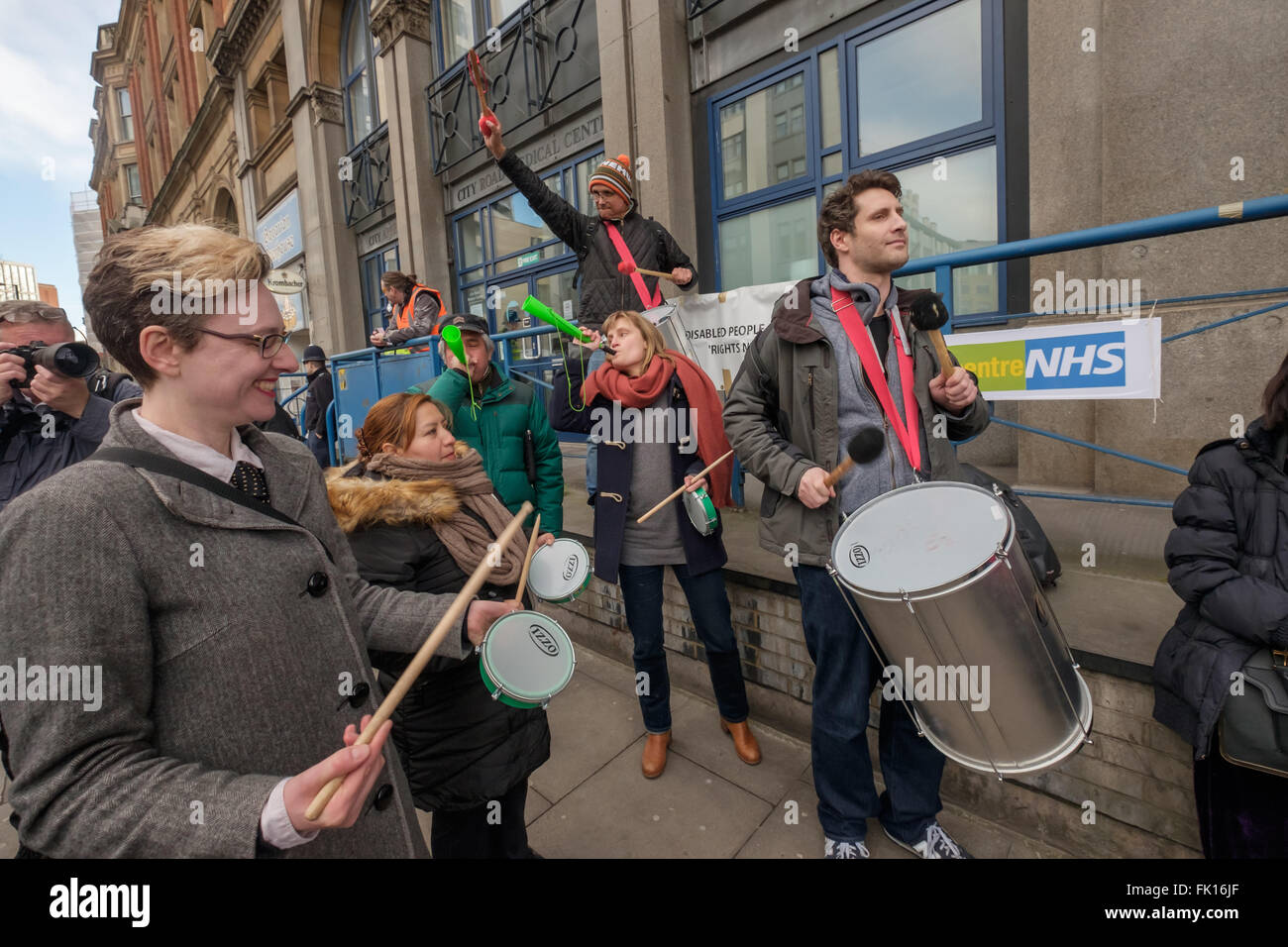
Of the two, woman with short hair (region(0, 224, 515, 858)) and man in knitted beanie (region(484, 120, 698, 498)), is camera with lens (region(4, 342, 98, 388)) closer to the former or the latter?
woman with short hair (region(0, 224, 515, 858))

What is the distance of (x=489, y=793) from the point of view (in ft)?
6.67

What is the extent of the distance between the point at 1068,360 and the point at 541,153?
7.73 metres

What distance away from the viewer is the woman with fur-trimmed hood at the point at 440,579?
6.40 feet

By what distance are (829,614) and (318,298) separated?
49.1 feet

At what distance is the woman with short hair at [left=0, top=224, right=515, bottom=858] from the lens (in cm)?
95

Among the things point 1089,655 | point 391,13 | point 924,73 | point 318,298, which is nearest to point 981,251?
point 1089,655

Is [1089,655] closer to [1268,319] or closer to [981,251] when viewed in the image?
[981,251]

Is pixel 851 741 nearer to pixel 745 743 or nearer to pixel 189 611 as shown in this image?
pixel 745 743

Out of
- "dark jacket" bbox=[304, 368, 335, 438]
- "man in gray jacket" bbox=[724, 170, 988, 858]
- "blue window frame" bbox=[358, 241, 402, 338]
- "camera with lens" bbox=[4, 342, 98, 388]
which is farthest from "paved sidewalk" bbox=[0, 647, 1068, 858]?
"blue window frame" bbox=[358, 241, 402, 338]

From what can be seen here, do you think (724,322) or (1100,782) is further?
(724,322)

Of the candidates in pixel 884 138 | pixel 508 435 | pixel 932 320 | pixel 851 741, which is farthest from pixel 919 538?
pixel 884 138

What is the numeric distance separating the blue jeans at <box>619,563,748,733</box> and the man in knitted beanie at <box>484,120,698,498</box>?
1.19m

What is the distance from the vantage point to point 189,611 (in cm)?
109

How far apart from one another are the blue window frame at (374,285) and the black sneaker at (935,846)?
42.8ft
